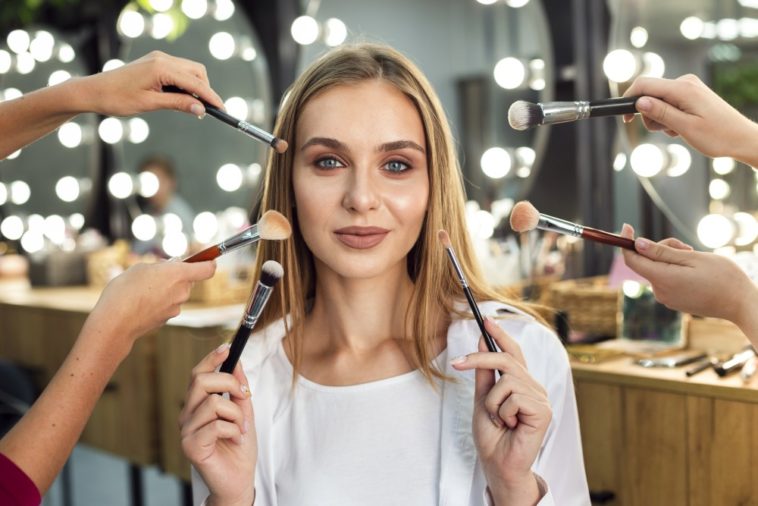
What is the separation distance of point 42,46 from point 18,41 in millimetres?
168

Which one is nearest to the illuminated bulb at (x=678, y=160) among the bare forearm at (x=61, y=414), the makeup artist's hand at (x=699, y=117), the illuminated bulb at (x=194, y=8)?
the makeup artist's hand at (x=699, y=117)

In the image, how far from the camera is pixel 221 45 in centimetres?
252

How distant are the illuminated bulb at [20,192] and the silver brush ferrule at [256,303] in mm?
2655

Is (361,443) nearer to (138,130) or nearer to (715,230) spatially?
(715,230)

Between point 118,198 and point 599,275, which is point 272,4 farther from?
point 599,275

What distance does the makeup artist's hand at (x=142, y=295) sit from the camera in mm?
911

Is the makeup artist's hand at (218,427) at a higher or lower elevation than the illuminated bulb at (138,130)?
lower

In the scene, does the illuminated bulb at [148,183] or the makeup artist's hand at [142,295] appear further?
the illuminated bulb at [148,183]

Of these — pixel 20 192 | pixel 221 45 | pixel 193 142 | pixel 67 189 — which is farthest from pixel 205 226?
pixel 20 192

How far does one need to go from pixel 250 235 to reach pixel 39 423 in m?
0.30

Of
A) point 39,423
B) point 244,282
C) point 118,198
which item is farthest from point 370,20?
point 39,423

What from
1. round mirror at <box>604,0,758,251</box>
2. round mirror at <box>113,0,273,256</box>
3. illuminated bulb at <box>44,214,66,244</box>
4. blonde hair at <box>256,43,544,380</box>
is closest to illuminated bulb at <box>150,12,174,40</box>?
round mirror at <box>113,0,273,256</box>

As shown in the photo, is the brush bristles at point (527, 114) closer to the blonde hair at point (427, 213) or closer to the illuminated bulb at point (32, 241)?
the blonde hair at point (427, 213)

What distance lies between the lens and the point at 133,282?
3.02ft
